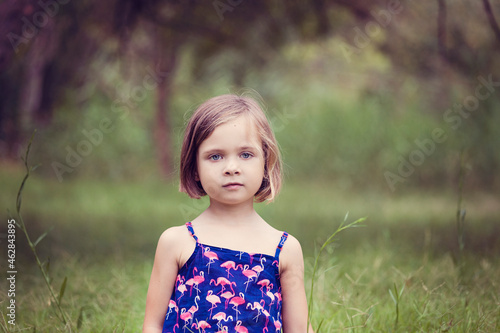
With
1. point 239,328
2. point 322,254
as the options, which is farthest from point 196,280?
point 322,254

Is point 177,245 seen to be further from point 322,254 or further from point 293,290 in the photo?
point 322,254

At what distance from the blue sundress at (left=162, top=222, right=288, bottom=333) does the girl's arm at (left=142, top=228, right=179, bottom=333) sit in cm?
2

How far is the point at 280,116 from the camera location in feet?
20.9

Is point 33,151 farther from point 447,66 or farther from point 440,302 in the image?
point 440,302

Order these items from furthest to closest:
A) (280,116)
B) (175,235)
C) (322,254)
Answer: (280,116)
(322,254)
(175,235)

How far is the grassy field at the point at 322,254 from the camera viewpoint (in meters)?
2.11

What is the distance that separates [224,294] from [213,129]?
1.51 feet

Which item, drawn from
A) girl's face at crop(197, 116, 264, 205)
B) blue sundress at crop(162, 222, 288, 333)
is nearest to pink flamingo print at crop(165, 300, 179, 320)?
blue sundress at crop(162, 222, 288, 333)

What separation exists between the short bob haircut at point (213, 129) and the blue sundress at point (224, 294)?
0.22 metres

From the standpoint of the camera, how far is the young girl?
5.16 ft

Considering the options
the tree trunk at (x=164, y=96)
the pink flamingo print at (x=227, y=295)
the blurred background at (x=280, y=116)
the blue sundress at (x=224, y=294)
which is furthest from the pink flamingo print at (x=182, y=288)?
the tree trunk at (x=164, y=96)

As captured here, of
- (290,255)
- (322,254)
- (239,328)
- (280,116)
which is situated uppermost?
(280,116)

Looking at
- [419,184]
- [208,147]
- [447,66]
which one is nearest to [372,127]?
[419,184]

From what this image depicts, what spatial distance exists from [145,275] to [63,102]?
1.49 metres
